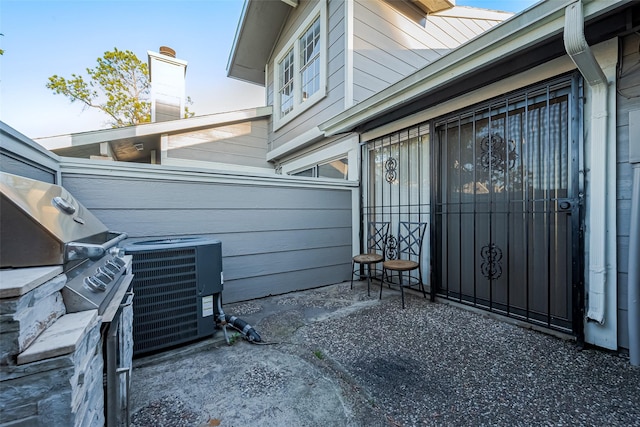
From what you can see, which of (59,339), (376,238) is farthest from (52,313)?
(376,238)

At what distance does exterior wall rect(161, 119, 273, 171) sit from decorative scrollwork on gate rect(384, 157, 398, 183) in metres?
3.56

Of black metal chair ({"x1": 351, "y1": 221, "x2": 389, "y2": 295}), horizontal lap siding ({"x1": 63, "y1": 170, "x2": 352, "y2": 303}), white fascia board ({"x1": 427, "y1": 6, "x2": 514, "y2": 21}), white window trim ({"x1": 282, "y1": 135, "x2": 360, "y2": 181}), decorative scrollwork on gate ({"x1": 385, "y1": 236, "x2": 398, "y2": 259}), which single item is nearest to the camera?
horizontal lap siding ({"x1": 63, "y1": 170, "x2": 352, "y2": 303})

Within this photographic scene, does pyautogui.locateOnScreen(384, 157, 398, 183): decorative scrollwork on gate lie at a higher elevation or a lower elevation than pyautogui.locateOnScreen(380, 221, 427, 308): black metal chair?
higher

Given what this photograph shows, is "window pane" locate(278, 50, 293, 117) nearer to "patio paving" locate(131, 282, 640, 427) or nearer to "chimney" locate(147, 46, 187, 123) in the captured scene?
"chimney" locate(147, 46, 187, 123)

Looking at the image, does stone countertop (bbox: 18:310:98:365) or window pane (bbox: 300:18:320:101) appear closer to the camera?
stone countertop (bbox: 18:310:98:365)

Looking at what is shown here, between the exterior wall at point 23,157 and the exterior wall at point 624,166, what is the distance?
148 inches

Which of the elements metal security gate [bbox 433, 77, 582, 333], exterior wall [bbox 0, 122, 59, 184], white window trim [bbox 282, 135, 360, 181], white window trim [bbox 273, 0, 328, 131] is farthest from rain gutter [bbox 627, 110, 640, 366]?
white window trim [bbox 273, 0, 328, 131]

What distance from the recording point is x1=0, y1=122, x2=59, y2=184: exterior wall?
1375 millimetres

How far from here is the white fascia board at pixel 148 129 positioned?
4223 mm

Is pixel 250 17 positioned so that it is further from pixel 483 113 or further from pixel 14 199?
pixel 14 199

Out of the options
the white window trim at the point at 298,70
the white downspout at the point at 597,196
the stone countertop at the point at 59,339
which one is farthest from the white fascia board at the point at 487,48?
the stone countertop at the point at 59,339

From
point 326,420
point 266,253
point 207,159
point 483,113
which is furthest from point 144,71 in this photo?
point 326,420

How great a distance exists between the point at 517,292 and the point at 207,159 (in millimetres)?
5494

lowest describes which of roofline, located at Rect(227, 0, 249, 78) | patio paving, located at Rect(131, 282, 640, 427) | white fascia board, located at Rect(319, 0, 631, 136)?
patio paving, located at Rect(131, 282, 640, 427)
